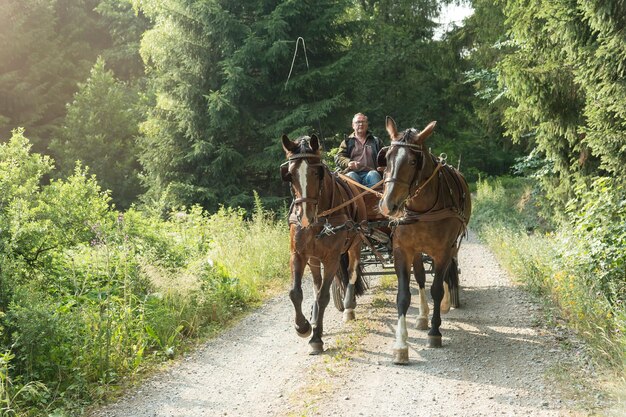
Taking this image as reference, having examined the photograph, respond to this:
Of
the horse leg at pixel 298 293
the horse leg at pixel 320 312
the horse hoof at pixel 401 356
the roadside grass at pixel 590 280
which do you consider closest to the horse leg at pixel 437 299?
the horse hoof at pixel 401 356

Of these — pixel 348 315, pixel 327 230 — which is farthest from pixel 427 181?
pixel 348 315

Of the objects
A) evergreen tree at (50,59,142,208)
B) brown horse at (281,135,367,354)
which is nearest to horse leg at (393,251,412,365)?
brown horse at (281,135,367,354)

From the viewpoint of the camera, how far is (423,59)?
22406 millimetres

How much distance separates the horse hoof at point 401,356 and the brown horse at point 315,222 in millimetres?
924

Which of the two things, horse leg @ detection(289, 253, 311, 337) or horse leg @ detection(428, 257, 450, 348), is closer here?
horse leg @ detection(289, 253, 311, 337)

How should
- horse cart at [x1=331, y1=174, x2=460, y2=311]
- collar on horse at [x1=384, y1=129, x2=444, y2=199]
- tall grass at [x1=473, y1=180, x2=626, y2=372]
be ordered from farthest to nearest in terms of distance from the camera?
horse cart at [x1=331, y1=174, x2=460, y2=311]
collar on horse at [x1=384, y1=129, x2=444, y2=199]
tall grass at [x1=473, y1=180, x2=626, y2=372]

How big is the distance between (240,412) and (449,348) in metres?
2.65

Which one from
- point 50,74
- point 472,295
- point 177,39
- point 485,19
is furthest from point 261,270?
point 50,74

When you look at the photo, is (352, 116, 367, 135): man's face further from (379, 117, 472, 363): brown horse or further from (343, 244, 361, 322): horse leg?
(379, 117, 472, 363): brown horse

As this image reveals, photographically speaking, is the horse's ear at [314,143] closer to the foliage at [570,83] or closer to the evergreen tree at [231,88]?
the foliage at [570,83]

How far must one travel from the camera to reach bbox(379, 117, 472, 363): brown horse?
6.23m

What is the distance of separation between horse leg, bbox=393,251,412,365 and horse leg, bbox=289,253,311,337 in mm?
1028

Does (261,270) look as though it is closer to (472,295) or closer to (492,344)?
(472,295)

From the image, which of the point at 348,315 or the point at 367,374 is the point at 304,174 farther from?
the point at 348,315
